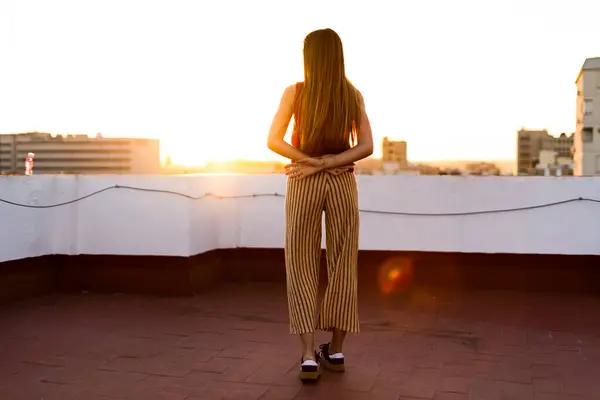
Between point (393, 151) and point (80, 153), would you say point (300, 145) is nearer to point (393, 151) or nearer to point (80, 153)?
point (80, 153)

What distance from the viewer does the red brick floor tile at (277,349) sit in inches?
94.3

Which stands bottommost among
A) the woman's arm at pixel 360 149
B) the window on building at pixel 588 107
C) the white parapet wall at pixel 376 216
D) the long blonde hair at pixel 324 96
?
the white parapet wall at pixel 376 216

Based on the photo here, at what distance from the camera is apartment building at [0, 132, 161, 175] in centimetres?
8519

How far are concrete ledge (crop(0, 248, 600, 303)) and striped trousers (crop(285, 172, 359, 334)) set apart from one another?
192 cm

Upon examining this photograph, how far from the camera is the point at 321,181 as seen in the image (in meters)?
2.52

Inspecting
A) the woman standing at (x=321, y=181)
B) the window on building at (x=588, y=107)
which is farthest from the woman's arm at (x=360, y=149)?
the window on building at (x=588, y=107)

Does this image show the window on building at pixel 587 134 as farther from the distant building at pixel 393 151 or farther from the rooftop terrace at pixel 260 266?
the rooftop terrace at pixel 260 266

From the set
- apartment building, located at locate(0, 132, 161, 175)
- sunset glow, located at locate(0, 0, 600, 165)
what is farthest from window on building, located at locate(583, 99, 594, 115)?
apartment building, located at locate(0, 132, 161, 175)

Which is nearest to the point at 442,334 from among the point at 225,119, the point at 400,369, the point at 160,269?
the point at 400,369

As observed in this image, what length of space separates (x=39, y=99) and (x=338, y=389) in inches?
3897

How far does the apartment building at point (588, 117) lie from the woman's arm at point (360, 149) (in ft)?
204

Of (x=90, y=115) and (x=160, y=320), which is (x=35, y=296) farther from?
(x=90, y=115)

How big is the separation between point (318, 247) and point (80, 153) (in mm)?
95006

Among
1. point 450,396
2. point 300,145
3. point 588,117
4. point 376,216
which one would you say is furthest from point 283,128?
point 588,117
